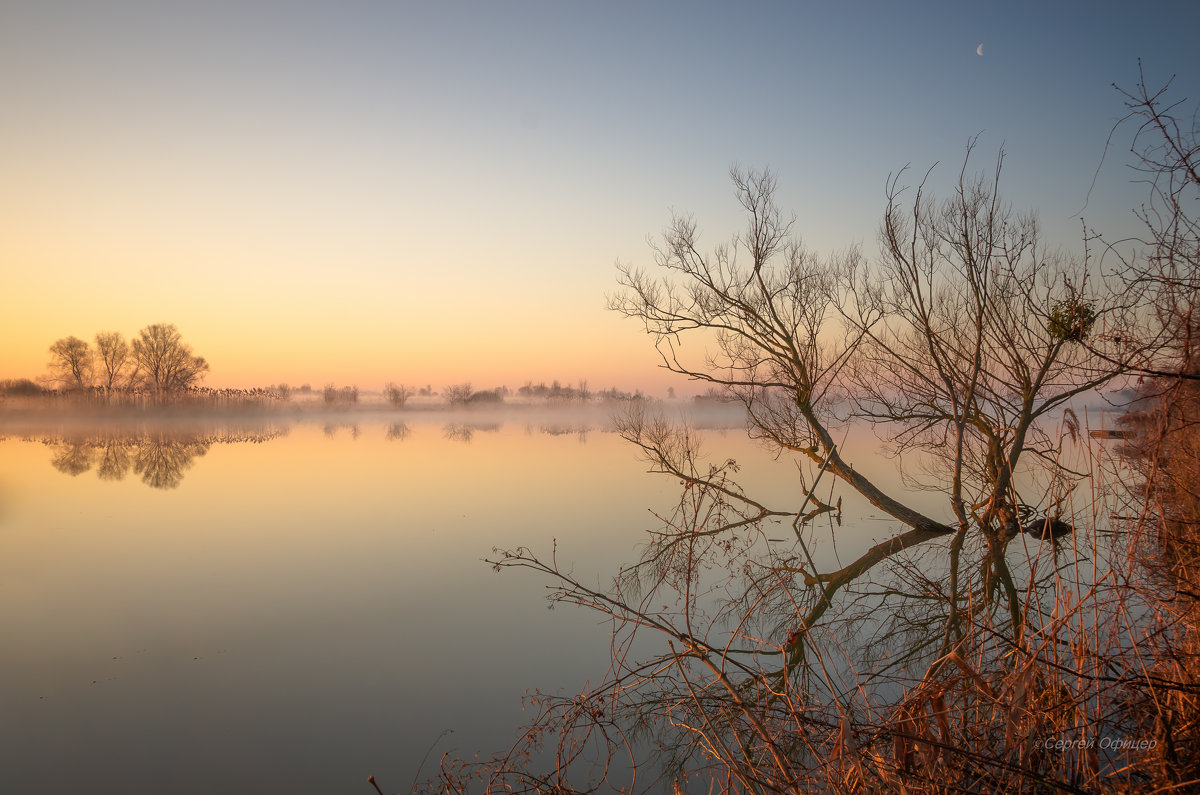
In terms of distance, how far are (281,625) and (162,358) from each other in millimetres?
43158

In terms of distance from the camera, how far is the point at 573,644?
5039 mm

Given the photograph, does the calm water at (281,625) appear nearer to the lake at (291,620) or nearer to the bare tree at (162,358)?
the lake at (291,620)

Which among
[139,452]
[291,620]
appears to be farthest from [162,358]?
[291,620]

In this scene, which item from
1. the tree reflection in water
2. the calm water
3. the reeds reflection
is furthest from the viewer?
the reeds reflection

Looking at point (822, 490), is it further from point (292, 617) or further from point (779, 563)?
point (292, 617)

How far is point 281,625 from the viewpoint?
553 cm

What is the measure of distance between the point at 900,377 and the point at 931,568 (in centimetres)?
320

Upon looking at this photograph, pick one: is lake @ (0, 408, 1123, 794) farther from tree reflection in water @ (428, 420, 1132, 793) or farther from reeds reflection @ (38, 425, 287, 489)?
reeds reflection @ (38, 425, 287, 489)

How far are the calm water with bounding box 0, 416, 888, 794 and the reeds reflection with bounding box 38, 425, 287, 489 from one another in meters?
1.83

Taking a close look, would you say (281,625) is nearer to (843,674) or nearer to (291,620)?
(291,620)

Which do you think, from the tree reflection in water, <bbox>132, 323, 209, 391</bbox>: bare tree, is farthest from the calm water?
<bbox>132, 323, 209, 391</bbox>: bare tree

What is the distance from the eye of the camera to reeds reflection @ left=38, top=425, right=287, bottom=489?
1505cm

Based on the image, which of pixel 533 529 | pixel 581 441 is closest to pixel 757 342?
pixel 533 529

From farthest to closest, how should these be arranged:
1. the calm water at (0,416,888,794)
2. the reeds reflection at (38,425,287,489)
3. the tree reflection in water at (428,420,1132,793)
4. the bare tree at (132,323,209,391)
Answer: the bare tree at (132,323,209,391) → the reeds reflection at (38,425,287,489) → the calm water at (0,416,888,794) → the tree reflection in water at (428,420,1132,793)
